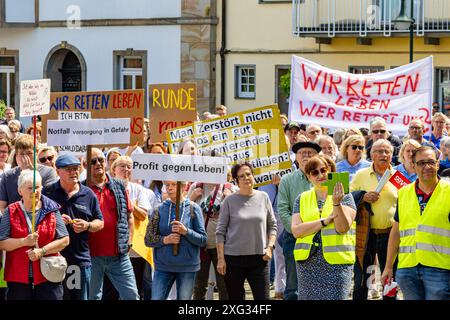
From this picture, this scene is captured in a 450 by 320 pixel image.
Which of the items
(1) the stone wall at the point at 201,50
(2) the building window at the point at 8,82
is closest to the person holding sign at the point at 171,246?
(1) the stone wall at the point at 201,50

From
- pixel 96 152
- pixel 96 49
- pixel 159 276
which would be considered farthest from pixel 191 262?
pixel 96 49

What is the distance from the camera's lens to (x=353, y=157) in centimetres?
1355

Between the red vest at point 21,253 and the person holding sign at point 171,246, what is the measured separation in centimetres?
127

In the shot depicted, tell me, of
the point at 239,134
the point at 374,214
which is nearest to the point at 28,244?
the point at 374,214

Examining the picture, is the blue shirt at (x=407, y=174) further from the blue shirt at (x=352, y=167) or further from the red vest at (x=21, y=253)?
the red vest at (x=21, y=253)

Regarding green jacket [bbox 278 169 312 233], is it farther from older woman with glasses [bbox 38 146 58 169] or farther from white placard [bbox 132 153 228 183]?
older woman with glasses [bbox 38 146 58 169]

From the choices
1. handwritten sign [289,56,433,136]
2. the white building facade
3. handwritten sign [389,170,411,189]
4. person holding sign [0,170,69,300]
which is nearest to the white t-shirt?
person holding sign [0,170,69,300]

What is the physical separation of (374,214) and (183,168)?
1820 mm

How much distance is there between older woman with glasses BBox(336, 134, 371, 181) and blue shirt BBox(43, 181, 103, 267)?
2.95 meters

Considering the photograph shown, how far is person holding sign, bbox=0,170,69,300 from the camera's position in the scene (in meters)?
10.8

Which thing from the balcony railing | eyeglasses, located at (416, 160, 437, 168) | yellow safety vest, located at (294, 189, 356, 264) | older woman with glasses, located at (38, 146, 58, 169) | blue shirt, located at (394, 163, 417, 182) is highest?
the balcony railing

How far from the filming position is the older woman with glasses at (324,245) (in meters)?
10.8

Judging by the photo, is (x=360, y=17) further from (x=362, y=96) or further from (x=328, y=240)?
(x=328, y=240)
